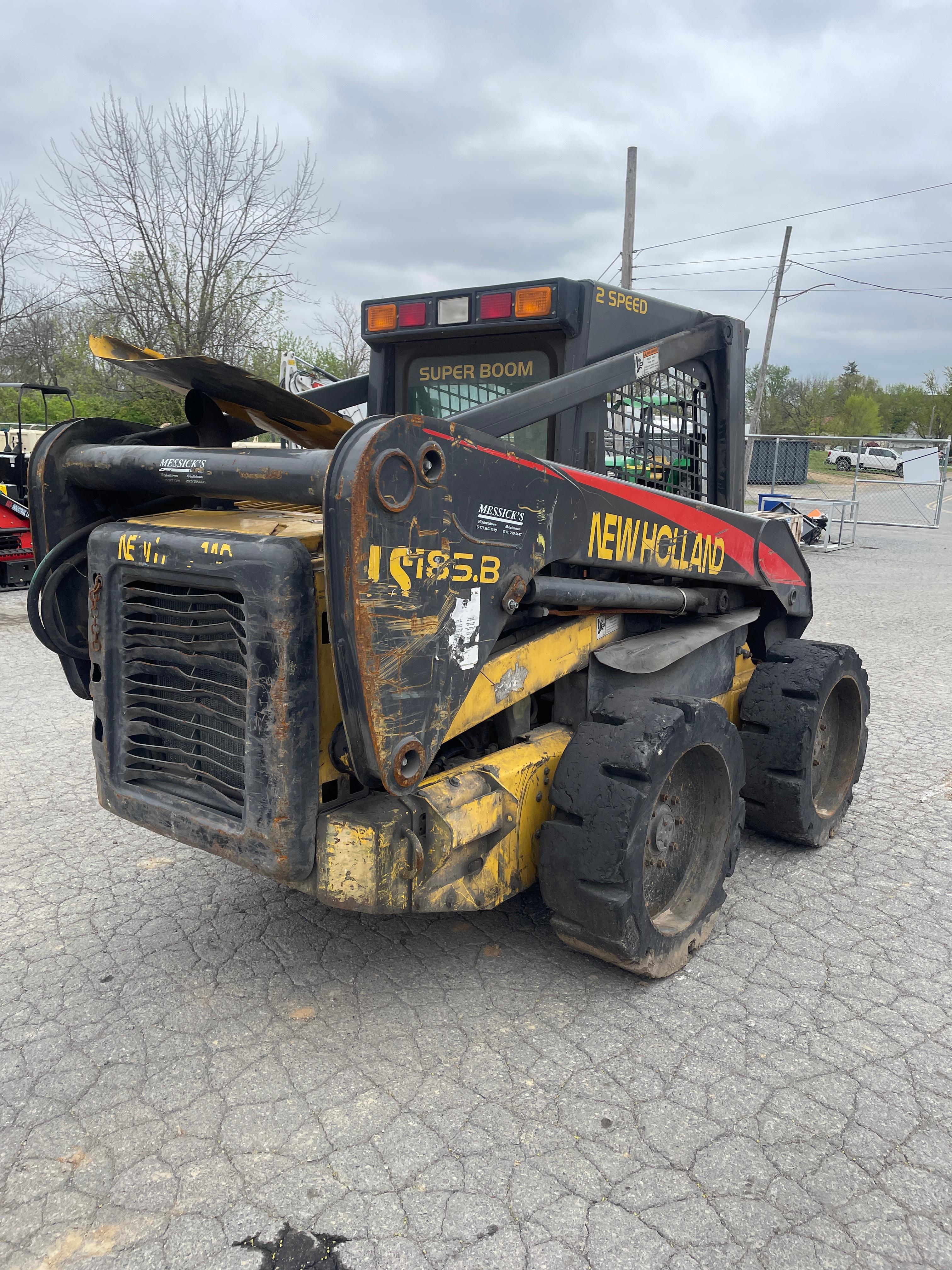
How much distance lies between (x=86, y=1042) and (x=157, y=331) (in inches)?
522

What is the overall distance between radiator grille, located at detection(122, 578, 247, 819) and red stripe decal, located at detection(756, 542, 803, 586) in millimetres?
2562

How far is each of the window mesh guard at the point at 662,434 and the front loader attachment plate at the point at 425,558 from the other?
2.44 feet

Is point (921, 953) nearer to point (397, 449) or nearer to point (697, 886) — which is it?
point (697, 886)

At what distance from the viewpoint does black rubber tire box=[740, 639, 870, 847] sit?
161 inches

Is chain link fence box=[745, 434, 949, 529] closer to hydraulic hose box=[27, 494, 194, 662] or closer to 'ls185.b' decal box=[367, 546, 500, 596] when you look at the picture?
hydraulic hose box=[27, 494, 194, 662]

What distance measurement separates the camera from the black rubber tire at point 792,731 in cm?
410

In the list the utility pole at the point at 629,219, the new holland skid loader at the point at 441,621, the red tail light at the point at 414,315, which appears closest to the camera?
the new holland skid loader at the point at 441,621

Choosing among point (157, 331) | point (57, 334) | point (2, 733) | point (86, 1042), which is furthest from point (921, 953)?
point (57, 334)

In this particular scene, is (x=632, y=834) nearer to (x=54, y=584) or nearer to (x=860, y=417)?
(x=54, y=584)

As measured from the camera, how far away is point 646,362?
3.57 meters

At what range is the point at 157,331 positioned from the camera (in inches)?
554

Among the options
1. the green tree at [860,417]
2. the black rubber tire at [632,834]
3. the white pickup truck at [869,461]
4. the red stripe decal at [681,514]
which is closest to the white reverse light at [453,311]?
the red stripe decal at [681,514]

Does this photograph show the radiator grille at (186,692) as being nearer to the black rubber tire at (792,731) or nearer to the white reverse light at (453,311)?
the white reverse light at (453,311)

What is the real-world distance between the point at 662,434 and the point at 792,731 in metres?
1.45
